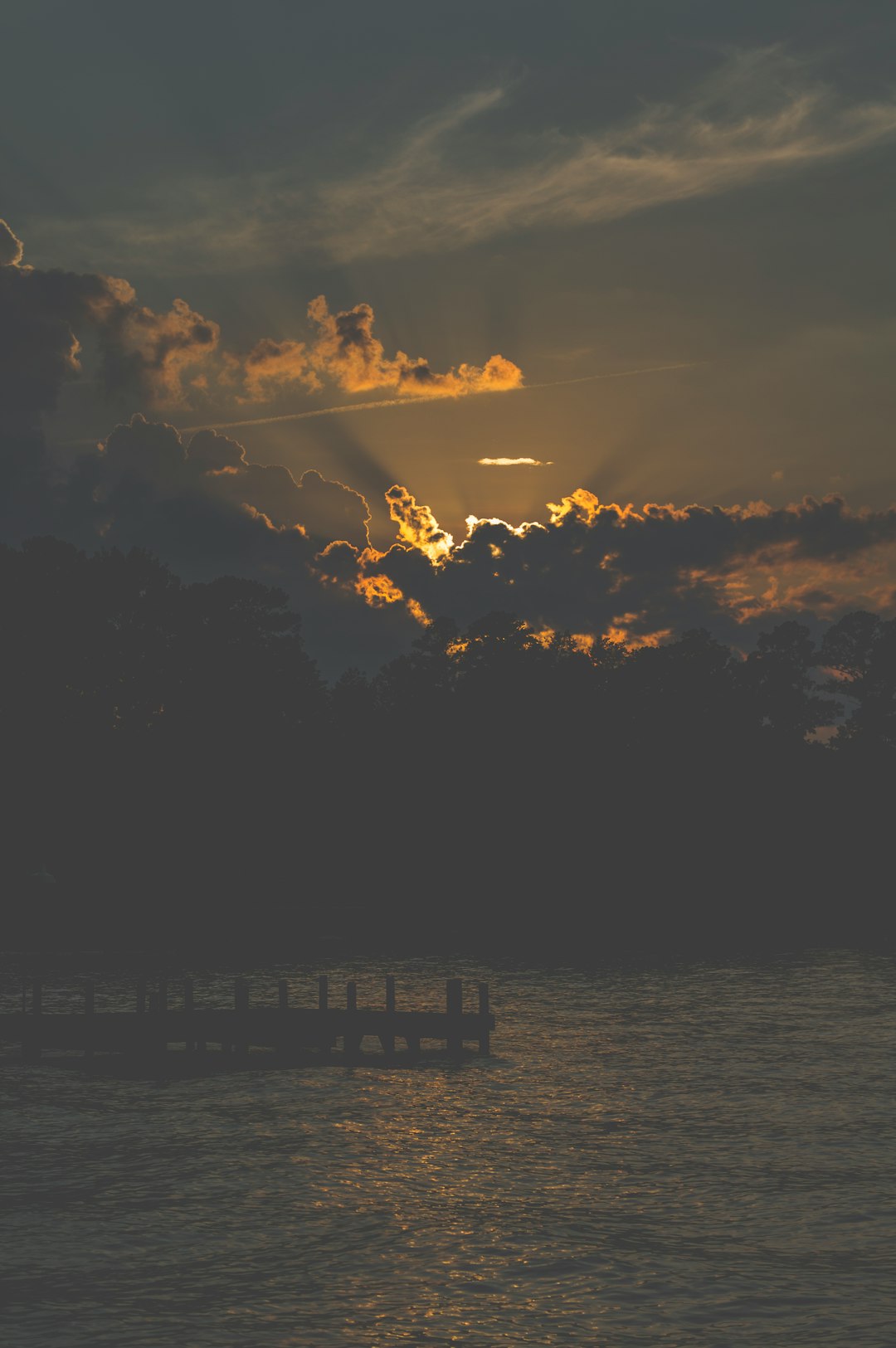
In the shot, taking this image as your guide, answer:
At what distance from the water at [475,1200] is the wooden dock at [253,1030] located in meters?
1.45

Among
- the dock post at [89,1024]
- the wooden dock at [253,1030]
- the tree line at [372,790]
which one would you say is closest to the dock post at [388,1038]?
the wooden dock at [253,1030]

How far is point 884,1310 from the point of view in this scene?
24359mm

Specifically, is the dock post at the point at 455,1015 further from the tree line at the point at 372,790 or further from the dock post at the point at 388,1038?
the tree line at the point at 372,790

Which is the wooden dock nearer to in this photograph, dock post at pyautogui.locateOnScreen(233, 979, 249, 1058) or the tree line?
dock post at pyautogui.locateOnScreen(233, 979, 249, 1058)

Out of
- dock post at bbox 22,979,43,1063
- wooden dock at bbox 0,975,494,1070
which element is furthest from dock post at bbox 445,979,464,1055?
dock post at bbox 22,979,43,1063

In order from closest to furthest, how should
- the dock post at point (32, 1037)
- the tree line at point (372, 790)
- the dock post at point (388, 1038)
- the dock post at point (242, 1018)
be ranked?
the dock post at point (388, 1038) → the dock post at point (242, 1018) → the dock post at point (32, 1037) → the tree line at point (372, 790)

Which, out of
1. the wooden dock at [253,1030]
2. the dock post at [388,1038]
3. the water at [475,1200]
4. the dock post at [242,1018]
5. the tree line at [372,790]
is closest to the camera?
the water at [475,1200]

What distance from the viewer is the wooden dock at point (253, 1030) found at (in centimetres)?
4888

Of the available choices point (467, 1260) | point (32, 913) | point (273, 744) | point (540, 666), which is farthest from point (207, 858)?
point (467, 1260)

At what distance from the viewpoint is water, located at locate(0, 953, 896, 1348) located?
2433 centimetres

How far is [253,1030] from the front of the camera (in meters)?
49.2

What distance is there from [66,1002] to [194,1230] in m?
35.8

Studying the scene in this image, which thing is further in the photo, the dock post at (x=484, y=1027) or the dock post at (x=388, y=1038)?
the dock post at (x=484, y=1027)

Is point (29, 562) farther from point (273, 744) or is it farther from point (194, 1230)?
point (194, 1230)
